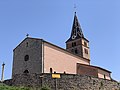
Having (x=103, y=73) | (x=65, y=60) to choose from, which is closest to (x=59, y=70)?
(x=65, y=60)

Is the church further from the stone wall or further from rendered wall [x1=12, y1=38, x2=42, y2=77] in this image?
the stone wall

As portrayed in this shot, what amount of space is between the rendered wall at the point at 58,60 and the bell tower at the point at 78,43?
16.5 m

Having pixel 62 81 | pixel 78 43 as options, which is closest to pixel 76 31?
pixel 78 43

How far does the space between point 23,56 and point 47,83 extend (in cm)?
1478

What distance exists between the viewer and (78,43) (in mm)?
65625

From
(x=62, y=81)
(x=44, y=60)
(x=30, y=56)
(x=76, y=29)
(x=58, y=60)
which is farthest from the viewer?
(x=76, y=29)

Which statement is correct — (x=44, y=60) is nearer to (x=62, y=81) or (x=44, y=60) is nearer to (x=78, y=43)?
(x=62, y=81)

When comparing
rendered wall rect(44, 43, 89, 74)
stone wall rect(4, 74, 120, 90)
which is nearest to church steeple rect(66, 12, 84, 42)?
rendered wall rect(44, 43, 89, 74)

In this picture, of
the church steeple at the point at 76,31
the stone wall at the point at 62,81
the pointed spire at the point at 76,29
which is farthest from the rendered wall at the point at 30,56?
the pointed spire at the point at 76,29

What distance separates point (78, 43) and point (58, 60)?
23.1m

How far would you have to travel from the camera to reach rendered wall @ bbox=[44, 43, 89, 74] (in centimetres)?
4125

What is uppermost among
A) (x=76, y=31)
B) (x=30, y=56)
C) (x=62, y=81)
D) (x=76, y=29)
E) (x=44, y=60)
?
(x=76, y=29)

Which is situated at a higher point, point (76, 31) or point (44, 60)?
point (76, 31)

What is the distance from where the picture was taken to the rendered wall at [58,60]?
41.2m
